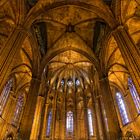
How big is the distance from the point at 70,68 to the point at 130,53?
14.5 meters

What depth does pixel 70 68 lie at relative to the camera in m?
24.9

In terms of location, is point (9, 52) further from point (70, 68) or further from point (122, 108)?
point (122, 108)

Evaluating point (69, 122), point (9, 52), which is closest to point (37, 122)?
point (69, 122)

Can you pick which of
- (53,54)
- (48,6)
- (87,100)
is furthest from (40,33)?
(87,100)

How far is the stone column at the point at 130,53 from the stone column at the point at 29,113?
8545mm

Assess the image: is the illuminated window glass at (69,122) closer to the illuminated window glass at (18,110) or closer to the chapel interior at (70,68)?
the chapel interior at (70,68)

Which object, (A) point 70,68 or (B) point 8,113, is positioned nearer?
(B) point 8,113

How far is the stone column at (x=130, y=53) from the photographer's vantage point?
10031 millimetres

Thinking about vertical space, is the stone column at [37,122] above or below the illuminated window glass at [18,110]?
below

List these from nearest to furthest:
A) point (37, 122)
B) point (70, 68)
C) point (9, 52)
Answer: point (9, 52), point (37, 122), point (70, 68)

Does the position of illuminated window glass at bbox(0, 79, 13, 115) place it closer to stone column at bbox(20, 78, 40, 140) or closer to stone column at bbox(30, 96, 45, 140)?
stone column at bbox(30, 96, 45, 140)

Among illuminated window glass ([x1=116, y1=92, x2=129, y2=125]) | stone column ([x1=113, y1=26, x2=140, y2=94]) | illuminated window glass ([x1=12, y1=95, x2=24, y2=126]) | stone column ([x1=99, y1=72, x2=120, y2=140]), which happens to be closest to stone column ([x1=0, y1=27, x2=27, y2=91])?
stone column ([x1=113, y1=26, x2=140, y2=94])

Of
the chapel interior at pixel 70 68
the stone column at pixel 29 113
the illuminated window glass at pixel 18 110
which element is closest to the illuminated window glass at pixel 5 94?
the chapel interior at pixel 70 68

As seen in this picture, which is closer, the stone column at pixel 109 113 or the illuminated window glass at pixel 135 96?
the stone column at pixel 109 113
